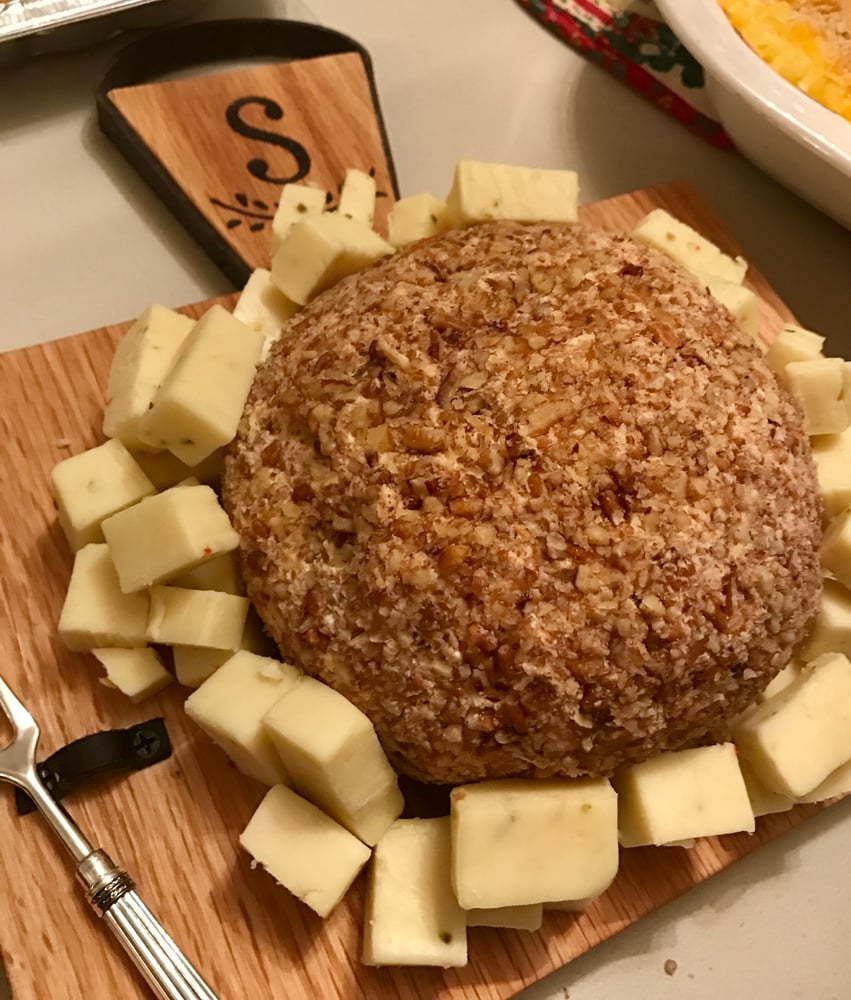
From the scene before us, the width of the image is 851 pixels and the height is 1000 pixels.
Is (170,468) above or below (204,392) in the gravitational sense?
below

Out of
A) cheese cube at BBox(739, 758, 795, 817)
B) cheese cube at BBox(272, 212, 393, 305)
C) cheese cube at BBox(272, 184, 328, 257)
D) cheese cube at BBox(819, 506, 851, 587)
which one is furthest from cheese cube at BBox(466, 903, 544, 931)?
cheese cube at BBox(272, 184, 328, 257)

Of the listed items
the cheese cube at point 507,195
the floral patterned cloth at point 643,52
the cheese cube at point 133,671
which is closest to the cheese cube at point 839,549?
the cheese cube at point 507,195

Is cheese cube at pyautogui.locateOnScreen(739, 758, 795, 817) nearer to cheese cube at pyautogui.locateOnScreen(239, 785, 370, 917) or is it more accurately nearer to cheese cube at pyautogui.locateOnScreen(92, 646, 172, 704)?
cheese cube at pyautogui.locateOnScreen(239, 785, 370, 917)

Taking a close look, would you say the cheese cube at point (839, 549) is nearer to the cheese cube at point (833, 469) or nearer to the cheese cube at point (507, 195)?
the cheese cube at point (833, 469)

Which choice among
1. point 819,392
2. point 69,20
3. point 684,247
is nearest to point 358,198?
point 684,247

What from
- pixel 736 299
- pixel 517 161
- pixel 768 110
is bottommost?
pixel 517 161

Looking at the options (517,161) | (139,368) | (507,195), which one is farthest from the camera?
(517,161)

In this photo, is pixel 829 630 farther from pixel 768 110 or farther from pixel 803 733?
pixel 768 110
